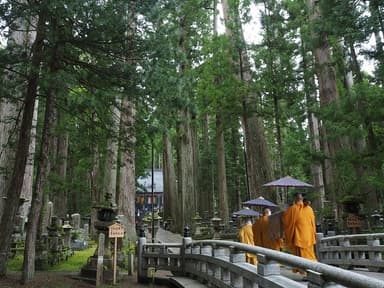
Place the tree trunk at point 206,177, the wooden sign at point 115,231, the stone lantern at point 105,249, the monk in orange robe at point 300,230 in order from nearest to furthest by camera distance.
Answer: the monk in orange robe at point 300,230 < the wooden sign at point 115,231 < the stone lantern at point 105,249 < the tree trunk at point 206,177

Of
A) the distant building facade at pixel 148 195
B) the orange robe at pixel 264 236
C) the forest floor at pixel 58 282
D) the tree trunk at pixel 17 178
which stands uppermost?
the distant building facade at pixel 148 195

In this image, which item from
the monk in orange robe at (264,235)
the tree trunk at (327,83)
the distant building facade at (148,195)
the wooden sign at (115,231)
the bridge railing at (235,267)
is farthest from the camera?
the distant building facade at (148,195)

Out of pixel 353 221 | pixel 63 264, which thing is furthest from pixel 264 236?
pixel 63 264

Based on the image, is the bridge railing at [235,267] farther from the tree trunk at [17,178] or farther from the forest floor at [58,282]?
the tree trunk at [17,178]

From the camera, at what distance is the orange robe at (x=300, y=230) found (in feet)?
26.6

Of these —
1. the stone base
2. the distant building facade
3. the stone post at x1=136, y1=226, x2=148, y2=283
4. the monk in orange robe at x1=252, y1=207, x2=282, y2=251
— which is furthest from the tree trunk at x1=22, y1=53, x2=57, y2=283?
the distant building facade

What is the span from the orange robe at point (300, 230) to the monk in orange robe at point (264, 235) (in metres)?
0.65

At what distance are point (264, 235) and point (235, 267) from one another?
3.71 m

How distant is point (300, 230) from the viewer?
8.13 meters

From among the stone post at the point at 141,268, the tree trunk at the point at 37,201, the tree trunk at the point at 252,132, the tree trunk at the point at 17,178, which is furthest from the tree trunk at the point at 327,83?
the tree trunk at the point at 17,178

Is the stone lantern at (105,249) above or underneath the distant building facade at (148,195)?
underneath

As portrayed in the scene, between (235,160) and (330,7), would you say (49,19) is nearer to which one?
(330,7)

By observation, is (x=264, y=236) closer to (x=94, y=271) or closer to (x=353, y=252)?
(x=353, y=252)

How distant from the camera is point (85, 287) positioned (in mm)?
8875
